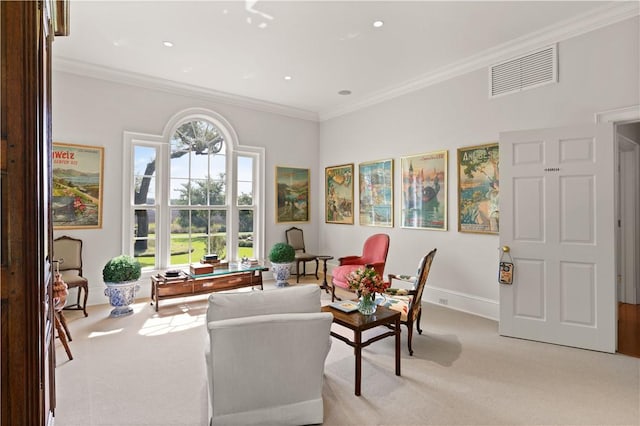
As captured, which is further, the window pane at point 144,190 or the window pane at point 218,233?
the window pane at point 218,233

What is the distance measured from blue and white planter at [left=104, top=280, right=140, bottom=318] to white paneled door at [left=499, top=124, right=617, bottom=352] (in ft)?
14.9

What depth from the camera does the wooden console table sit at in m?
4.48

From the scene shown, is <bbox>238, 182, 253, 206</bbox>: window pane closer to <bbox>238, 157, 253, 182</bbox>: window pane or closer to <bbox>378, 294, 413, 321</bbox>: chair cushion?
<bbox>238, 157, 253, 182</bbox>: window pane

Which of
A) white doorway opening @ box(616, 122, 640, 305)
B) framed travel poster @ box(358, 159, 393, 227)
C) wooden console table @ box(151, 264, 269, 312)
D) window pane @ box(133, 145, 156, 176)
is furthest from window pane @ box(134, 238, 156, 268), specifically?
white doorway opening @ box(616, 122, 640, 305)

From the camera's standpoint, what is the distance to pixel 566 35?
362 cm

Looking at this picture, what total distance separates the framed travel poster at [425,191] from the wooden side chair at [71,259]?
465 cm

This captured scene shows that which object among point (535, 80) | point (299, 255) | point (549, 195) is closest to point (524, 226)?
point (549, 195)

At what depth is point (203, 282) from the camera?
476 cm

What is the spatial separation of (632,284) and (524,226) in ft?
8.32

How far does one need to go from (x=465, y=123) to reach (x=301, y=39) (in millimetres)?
2452

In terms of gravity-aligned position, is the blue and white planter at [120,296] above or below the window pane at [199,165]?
below

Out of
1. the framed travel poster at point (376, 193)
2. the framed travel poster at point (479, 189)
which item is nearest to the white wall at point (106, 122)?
the framed travel poster at point (376, 193)

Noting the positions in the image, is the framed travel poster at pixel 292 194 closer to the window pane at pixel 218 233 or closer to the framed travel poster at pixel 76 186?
the window pane at pixel 218 233

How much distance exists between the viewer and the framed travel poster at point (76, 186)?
4.48 meters
